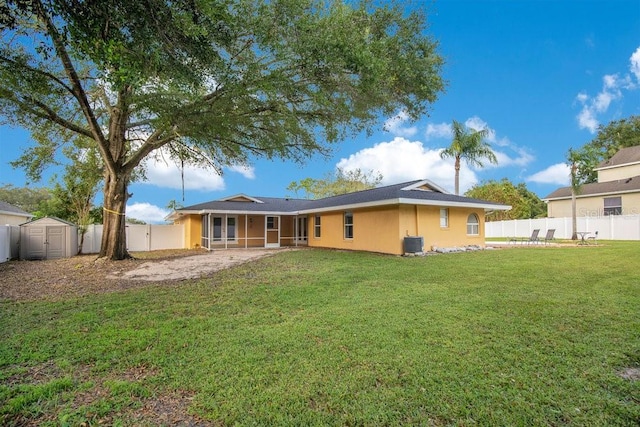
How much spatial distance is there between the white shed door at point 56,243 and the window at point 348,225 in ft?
44.8

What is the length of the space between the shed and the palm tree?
78.7ft

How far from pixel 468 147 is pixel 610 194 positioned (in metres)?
14.2

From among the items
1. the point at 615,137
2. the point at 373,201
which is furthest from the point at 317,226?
the point at 615,137

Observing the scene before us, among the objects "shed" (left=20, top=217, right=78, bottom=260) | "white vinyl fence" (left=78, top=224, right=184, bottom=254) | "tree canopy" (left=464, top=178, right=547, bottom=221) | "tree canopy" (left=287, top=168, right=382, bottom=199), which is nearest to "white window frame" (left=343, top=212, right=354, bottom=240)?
"white vinyl fence" (left=78, top=224, right=184, bottom=254)

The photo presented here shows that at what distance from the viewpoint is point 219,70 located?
7109mm

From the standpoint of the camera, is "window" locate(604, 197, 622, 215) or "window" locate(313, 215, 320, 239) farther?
"window" locate(604, 197, 622, 215)

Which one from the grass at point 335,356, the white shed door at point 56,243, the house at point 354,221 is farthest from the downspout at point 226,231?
the grass at point 335,356

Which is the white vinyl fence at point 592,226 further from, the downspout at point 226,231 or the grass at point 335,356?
the downspout at point 226,231

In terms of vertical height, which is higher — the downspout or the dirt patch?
the downspout

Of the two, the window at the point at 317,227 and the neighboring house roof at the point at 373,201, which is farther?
the window at the point at 317,227

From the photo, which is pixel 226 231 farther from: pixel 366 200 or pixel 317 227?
pixel 366 200

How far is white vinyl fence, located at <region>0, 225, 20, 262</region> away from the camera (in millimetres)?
13286

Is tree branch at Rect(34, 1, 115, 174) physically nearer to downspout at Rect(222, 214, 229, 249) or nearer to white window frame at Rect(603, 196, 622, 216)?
downspout at Rect(222, 214, 229, 249)

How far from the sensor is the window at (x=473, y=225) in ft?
55.4
